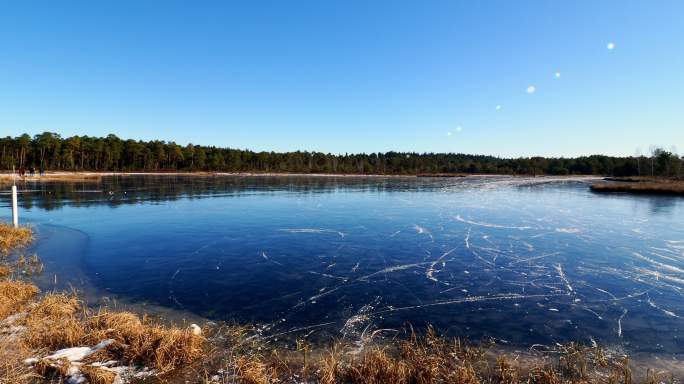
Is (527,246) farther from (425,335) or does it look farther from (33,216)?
(33,216)

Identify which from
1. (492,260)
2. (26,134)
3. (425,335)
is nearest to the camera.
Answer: (425,335)

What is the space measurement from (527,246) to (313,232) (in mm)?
10834

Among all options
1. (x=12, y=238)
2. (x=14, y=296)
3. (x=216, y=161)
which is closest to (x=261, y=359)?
(x=14, y=296)

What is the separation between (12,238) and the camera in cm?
1534

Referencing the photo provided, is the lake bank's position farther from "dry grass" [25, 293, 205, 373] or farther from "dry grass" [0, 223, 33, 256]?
"dry grass" [0, 223, 33, 256]

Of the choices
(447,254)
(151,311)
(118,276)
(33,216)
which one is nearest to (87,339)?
(151,311)

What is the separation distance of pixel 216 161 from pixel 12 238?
13748cm

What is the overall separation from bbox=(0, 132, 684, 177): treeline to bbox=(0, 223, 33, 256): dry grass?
318ft

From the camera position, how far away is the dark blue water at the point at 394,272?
27.5 feet

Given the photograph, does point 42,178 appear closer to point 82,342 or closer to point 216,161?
point 82,342

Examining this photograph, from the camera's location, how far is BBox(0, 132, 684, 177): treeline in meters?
113

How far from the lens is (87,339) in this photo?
6.54m

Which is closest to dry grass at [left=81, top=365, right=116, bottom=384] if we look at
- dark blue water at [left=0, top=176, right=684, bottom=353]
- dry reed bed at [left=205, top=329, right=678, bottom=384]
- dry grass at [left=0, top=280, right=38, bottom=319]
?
dry reed bed at [left=205, top=329, right=678, bottom=384]

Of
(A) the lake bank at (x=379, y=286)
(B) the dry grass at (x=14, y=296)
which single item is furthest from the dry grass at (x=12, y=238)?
(B) the dry grass at (x=14, y=296)
